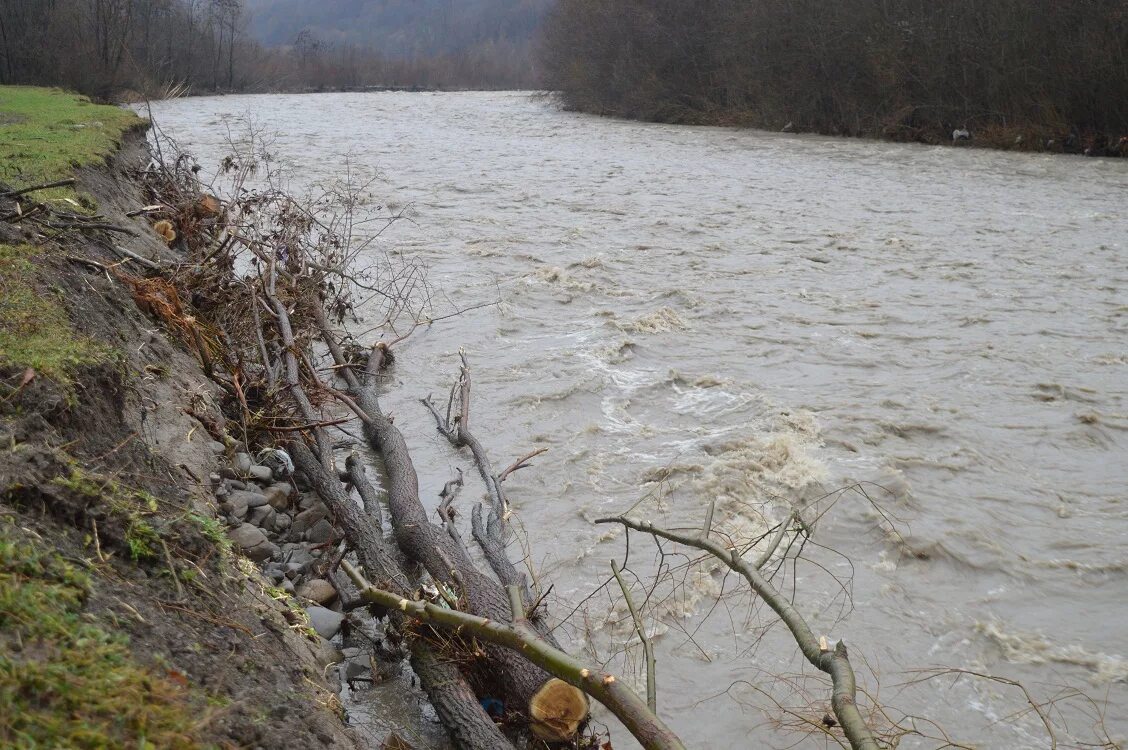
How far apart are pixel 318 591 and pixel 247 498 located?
30.4 inches

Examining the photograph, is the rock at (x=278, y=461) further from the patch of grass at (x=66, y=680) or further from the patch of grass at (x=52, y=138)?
the patch of grass at (x=66, y=680)

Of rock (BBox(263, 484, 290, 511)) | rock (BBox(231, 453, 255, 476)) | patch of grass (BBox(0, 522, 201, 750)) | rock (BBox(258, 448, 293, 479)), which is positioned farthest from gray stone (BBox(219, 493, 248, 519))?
patch of grass (BBox(0, 522, 201, 750))

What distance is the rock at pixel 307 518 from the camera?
14.4 ft

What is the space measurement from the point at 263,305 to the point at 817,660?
4.79 meters

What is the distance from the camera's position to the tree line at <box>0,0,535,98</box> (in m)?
28.0

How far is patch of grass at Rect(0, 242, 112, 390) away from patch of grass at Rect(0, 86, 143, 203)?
2.39m

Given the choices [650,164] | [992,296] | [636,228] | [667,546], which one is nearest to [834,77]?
[650,164]

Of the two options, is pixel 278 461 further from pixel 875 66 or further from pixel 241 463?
pixel 875 66

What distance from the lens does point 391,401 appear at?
6512 mm

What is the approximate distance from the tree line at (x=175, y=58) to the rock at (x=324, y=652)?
1847 cm

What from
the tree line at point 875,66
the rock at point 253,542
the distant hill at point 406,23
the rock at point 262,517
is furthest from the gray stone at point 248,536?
the distant hill at point 406,23

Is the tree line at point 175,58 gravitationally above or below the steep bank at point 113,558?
above

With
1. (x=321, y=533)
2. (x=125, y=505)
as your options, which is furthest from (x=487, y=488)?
(x=125, y=505)

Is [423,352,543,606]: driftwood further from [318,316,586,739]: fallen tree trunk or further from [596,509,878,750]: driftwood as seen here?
[596,509,878,750]: driftwood
